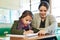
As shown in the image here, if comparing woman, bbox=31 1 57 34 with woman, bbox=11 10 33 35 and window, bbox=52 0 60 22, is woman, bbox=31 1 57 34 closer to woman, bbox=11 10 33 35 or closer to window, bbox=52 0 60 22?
woman, bbox=11 10 33 35

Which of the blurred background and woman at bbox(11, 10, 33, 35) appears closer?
woman at bbox(11, 10, 33, 35)

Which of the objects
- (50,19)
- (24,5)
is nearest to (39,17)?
(50,19)

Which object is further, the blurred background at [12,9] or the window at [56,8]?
the window at [56,8]

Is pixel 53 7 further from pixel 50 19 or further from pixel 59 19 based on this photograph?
pixel 50 19

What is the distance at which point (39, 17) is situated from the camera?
209cm

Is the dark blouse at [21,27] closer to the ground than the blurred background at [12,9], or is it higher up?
closer to the ground

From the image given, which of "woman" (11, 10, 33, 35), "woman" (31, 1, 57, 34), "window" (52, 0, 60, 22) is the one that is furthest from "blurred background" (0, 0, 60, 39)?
"woman" (11, 10, 33, 35)

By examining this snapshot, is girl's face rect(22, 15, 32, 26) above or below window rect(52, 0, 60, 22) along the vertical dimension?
below

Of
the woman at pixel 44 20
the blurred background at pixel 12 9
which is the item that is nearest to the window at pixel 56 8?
the blurred background at pixel 12 9

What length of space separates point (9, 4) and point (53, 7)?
1.16 metres

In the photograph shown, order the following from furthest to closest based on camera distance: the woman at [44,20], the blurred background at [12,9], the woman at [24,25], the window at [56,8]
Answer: the window at [56,8], the blurred background at [12,9], the woman at [44,20], the woman at [24,25]

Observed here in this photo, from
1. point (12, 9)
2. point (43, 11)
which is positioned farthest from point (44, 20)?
point (12, 9)

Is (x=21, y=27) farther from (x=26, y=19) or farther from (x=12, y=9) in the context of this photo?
(x=12, y=9)

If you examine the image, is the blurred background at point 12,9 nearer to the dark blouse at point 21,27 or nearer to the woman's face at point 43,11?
the woman's face at point 43,11
